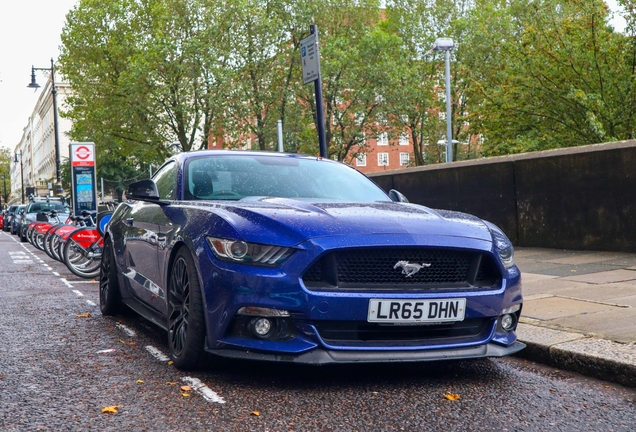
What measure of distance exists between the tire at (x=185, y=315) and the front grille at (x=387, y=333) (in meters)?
0.75

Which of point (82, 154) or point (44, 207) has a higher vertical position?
point (82, 154)

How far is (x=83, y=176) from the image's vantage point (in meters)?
23.8

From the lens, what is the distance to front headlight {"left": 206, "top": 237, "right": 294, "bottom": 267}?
4.00 m

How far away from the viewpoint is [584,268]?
858cm

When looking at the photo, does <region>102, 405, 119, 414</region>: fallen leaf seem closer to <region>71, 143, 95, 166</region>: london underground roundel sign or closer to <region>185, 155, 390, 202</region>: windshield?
<region>185, 155, 390, 202</region>: windshield

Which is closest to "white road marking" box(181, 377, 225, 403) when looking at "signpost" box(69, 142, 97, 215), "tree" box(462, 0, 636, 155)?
"signpost" box(69, 142, 97, 215)

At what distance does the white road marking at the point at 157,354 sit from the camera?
4995 mm

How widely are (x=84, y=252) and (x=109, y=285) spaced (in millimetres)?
5123

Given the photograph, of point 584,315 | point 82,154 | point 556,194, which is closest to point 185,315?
point 584,315

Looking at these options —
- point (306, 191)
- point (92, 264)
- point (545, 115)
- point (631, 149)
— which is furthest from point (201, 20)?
point (306, 191)

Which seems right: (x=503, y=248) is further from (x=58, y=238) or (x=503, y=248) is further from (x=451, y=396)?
(x=58, y=238)

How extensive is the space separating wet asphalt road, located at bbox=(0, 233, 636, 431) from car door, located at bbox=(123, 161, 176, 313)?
16.5 inches

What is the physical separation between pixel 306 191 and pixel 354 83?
38.9 meters

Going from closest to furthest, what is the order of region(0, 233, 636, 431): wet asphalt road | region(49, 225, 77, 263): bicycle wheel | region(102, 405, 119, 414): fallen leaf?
region(0, 233, 636, 431): wet asphalt road
region(102, 405, 119, 414): fallen leaf
region(49, 225, 77, 263): bicycle wheel
